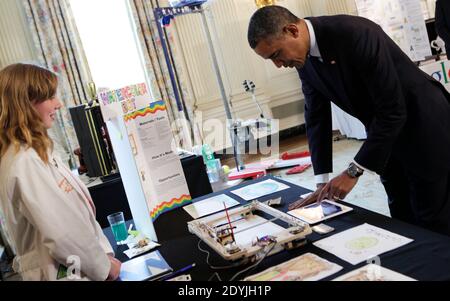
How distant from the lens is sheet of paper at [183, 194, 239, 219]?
171 cm

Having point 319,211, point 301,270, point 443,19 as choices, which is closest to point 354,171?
point 319,211

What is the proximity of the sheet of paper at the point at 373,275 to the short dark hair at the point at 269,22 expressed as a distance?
755 millimetres

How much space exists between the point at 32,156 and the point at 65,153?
4.14 m

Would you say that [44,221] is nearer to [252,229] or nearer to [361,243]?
[252,229]

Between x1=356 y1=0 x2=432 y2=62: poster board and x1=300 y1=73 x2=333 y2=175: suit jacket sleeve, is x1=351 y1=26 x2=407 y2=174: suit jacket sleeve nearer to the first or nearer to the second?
x1=300 y1=73 x2=333 y2=175: suit jacket sleeve

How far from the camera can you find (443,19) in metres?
3.10

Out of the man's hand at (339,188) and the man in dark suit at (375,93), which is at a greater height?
the man in dark suit at (375,93)

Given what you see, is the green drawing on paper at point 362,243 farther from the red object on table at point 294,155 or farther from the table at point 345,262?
the red object on table at point 294,155

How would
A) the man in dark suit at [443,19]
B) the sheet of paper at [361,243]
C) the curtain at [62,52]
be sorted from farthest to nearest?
the curtain at [62,52]
the man in dark suit at [443,19]
the sheet of paper at [361,243]

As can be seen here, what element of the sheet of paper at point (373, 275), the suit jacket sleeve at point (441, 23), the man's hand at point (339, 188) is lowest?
the sheet of paper at point (373, 275)

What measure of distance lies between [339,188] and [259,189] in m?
0.48

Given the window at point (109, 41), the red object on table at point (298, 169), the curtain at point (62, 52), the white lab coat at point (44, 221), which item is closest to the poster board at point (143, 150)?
the white lab coat at point (44, 221)

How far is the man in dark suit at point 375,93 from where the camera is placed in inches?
53.9
